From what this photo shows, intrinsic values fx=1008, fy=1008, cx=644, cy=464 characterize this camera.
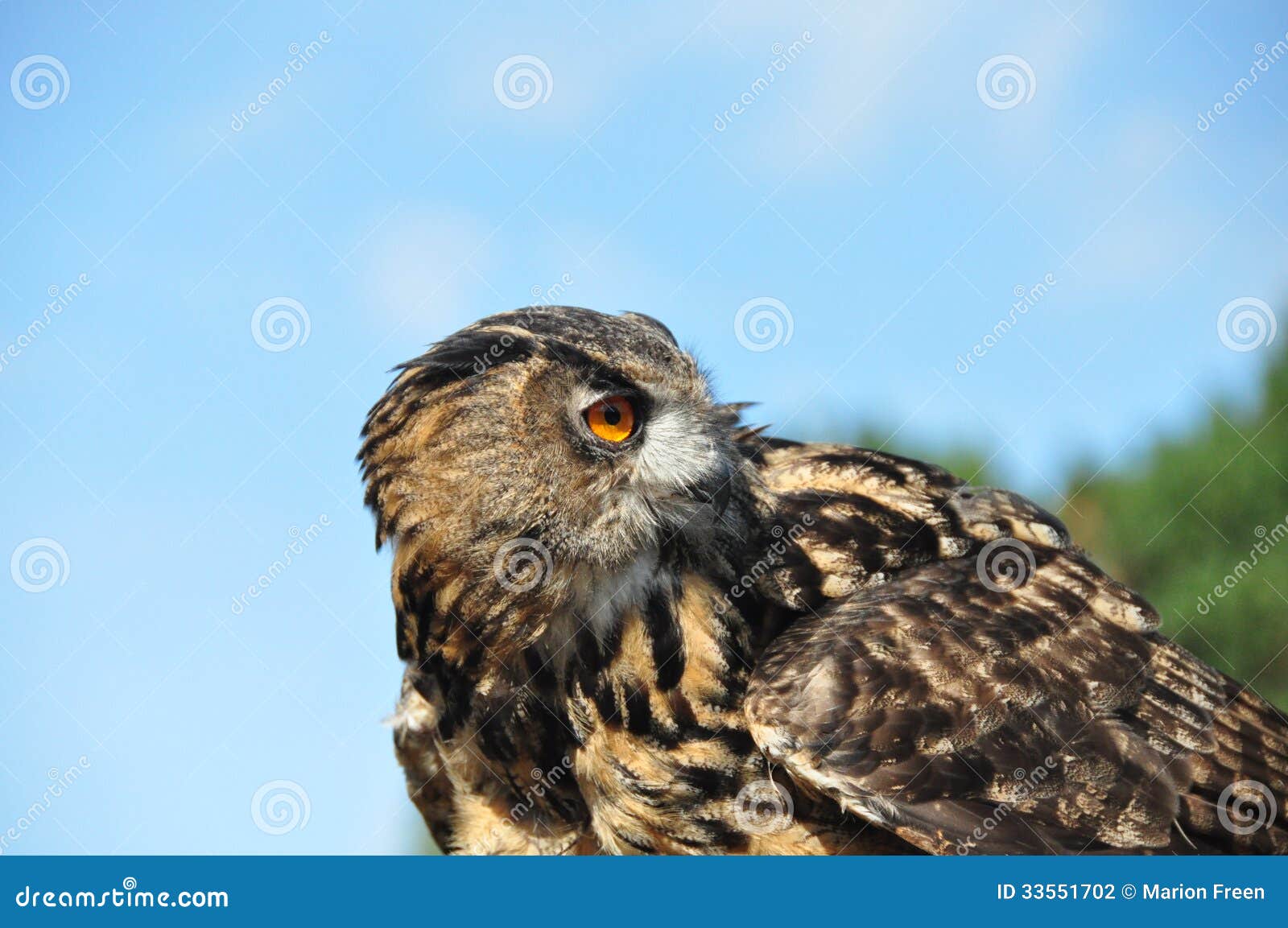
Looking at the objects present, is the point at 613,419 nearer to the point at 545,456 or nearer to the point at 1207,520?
the point at 545,456

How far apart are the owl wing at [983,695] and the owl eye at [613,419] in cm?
81

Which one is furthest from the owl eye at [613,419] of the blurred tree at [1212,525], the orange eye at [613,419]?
the blurred tree at [1212,525]

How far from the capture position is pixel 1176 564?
51.8ft

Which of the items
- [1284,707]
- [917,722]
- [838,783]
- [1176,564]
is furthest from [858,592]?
[1176,564]

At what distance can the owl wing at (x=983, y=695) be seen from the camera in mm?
3629

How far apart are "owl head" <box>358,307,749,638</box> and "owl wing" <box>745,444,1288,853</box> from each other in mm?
564

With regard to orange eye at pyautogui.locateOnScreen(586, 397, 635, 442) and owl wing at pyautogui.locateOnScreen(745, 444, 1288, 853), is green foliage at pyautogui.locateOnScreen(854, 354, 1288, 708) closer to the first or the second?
owl wing at pyautogui.locateOnScreen(745, 444, 1288, 853)

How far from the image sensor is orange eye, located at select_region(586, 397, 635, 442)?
375 cm

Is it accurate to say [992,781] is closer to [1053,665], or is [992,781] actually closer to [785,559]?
[1053,665]

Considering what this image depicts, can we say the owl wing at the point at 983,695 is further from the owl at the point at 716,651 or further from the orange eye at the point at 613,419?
the orange eye at the point at 613,419

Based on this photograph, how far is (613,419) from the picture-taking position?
380 cm

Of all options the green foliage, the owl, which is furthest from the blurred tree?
the owl

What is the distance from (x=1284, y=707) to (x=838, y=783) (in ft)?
38.8

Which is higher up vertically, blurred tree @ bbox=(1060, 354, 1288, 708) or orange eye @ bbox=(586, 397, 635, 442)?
blurred tree @ bbox=(1060, 354, 1288, 708)
